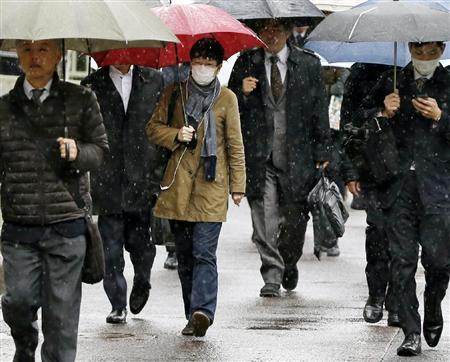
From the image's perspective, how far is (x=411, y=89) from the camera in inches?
372

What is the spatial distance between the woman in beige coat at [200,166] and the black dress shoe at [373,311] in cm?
131

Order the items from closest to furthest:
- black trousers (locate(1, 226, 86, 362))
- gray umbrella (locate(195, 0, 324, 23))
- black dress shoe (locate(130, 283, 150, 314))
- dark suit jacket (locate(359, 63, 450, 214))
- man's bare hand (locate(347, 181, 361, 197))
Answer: black trousers (locate(1, 226, 86, 362)) < dark suit jacket (locate(359, 63, 450, 214)) < man's bare hand (locate(347, 181, 361, 197)) < black dress shoe (locate(130, 283, 150, 314)) < gray umbrella (locate(195, 0, 324, 23))

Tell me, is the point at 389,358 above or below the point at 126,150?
below

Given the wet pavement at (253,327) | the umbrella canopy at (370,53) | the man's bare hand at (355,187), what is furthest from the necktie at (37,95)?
the umbrella canopy at (370,53)

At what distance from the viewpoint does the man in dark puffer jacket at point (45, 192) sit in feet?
24.6

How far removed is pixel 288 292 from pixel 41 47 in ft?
18.1

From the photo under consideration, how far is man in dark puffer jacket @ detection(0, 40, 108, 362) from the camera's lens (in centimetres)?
749

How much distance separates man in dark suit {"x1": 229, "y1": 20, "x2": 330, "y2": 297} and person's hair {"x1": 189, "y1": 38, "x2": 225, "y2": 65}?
197 cm

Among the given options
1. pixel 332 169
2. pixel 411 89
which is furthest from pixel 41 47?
pixel 332 169

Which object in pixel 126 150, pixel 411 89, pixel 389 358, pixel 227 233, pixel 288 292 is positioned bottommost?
pixel 227 233

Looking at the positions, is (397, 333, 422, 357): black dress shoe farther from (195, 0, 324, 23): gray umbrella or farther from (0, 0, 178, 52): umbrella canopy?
(195, 0, 324, 23): gray umbrella

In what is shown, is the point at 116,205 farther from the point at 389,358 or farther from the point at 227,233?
the point at 227,233

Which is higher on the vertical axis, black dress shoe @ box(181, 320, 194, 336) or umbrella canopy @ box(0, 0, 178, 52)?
umbrella canopy @ box(0, 0, 178, 52)

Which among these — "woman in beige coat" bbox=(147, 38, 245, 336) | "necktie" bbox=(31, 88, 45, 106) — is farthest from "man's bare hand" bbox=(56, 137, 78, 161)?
"woman in beige coat" bbox=(147, 38, 245, 336)
